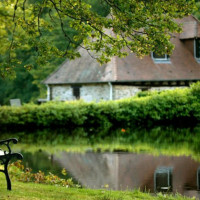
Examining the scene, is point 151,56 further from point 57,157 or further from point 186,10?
point 186,10

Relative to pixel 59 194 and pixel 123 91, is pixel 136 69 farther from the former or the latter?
pixel 59 194

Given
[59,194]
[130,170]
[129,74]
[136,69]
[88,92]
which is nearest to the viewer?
[59,194]

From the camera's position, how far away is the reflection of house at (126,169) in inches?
420

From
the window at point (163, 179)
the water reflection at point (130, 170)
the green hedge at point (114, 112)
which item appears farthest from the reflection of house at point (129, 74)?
the window at point (163, 179)

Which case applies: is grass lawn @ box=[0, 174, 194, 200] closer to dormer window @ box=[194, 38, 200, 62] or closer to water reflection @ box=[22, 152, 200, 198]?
water reflection @ box=[22, 152, 200, 198]

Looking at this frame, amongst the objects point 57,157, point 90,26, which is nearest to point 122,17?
point 90,26

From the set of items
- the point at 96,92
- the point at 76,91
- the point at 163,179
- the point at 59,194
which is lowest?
the point at 163,179

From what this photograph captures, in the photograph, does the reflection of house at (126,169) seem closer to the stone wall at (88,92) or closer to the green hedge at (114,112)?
the green hedge at (114,112)

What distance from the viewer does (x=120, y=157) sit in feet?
49.5

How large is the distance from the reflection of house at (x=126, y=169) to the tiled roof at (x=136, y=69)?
1693cm

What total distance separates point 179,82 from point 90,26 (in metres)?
25.9

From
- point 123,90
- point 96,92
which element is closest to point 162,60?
point 123,90

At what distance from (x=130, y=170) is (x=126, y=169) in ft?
0.63

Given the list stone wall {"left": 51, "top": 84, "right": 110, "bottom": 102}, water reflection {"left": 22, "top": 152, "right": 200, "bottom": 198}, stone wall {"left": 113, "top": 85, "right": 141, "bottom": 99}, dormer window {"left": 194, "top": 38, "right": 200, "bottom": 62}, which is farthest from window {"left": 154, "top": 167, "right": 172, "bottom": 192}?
dormer window {"left": 194, "top": 38, "right": 200, "bottom": 62}
